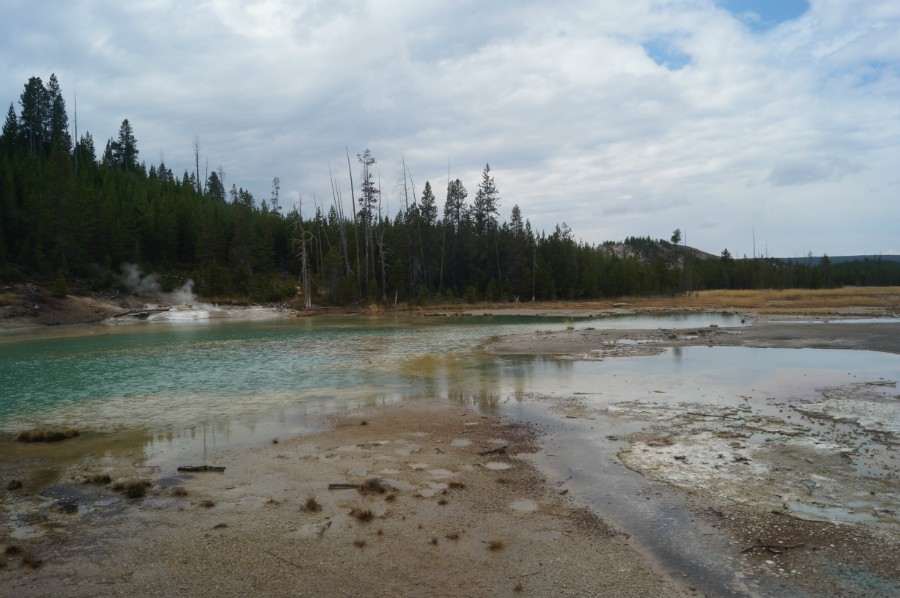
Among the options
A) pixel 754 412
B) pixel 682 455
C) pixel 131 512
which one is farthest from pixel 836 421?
pixel 131 512

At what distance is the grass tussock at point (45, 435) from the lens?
12039 mm

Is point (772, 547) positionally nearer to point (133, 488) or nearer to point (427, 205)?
point (133, 488)

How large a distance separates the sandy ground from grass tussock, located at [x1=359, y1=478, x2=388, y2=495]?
8cm

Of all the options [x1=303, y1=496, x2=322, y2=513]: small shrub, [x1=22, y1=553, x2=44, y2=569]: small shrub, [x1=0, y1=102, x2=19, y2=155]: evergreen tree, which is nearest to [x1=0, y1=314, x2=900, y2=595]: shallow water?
[x1=303, y1=496, x2=322, y2=513]: small shrub

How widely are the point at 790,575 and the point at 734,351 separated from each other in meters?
22.3

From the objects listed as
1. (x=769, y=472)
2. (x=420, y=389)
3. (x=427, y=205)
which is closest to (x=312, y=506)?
(x=769, y=472)

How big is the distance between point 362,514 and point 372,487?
1137mm

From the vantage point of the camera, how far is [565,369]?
2158cm

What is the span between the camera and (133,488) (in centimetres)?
857

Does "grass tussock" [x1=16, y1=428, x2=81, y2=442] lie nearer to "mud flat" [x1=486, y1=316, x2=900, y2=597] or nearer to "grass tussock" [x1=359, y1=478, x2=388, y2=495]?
"grass tussock" [x1=359, y1=478, x2=388, y2=495]

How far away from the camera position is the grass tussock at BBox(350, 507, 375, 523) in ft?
24.3

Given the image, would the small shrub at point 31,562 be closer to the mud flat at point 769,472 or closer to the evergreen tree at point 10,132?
the mud flat at point 769,472

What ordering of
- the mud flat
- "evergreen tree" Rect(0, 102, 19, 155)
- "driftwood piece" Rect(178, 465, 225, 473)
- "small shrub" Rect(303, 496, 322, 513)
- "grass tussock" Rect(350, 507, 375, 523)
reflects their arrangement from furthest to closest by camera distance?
"evergreen tree" Rect(0, 102, 19, 155) < "driftwood piece" Rect(178, 465, 225, 473) < "small shrub" Rect(303, 496, 322, 513) < "grass tussock" Rect(350, 507, 375, 523) < the mud flat

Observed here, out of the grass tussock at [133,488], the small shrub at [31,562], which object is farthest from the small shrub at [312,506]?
the small shrub at [31,562]
